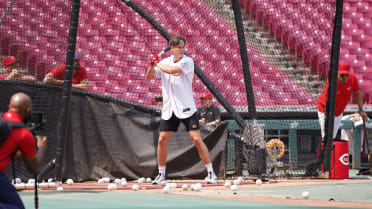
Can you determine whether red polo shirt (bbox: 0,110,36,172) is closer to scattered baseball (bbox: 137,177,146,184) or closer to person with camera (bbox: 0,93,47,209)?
person with camera (bbox: 0,93,47,209)

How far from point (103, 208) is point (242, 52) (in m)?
5.06

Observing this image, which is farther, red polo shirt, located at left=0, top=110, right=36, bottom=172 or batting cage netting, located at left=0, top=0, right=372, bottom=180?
batting cage netting, located at left=0, top=0, right=372, bottom=180

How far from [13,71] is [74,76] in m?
0.92

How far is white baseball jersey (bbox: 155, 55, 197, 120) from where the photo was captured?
800 centimetres

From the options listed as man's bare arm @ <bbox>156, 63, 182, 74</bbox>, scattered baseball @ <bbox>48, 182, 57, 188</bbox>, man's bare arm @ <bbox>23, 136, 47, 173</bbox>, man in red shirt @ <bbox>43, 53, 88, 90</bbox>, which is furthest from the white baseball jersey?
→ man's bare arm @ <bbox>23, 136, 47, 173</bbox>

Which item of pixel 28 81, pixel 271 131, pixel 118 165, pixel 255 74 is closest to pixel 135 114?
pixel 118 165

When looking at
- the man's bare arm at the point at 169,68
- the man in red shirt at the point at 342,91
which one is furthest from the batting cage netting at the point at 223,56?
the man's bare arm at the point at 169,68

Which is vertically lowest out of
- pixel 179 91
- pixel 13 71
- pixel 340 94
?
pixel 179 91

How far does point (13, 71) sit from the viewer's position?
8703 mm

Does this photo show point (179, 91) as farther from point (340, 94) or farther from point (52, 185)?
point (340, 94)

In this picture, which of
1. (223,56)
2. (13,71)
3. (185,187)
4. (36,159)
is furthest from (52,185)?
(223,56)

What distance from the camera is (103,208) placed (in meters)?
5.13

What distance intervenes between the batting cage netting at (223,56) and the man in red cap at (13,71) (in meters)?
0.03

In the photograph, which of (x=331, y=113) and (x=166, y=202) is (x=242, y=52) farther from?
(x=166, y=202)
